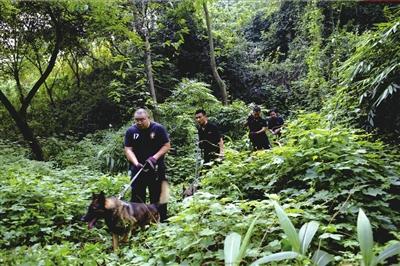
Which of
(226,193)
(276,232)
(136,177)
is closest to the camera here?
(276,232)

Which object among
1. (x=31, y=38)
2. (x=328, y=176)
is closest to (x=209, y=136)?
(x=328, y=176)

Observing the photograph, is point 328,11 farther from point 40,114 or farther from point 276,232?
point 276,232

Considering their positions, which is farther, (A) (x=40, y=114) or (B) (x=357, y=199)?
(A) (x=40, y=114)

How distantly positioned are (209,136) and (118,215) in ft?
7.58

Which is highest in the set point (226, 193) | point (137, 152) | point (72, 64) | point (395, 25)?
point (72, 64)

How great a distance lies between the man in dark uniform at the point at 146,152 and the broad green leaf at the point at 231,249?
269 cm

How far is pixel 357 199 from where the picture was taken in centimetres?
344

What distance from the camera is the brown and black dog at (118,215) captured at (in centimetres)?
415

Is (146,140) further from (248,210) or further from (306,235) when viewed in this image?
(306,235)

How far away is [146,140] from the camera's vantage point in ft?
17.0

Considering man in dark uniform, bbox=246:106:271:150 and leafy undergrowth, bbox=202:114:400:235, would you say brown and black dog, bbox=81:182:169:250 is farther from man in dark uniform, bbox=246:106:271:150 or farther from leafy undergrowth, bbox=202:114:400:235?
man in dark uniform, bbox=246:106:271:150

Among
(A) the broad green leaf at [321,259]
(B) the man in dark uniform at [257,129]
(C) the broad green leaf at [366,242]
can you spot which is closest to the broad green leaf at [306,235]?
(A) the broad green leaf at [321,259]

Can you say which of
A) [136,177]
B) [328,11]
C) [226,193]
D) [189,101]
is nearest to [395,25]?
[226,193]

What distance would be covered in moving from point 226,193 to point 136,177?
1186 mm
